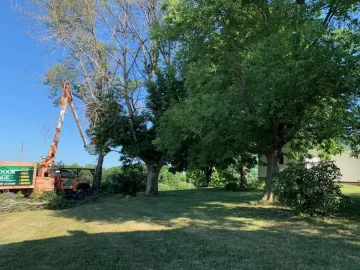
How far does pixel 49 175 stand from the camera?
70.0 feet

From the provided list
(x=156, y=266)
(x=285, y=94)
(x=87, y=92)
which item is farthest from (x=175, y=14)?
(x=87, y=92)

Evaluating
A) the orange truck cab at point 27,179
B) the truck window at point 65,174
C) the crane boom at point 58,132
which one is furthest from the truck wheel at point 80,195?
the crane boom at point 58,132

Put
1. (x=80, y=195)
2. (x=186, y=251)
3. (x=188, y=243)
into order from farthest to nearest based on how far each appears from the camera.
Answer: (x=80, y=195), (x=188, y=243), (x=186, y=251)

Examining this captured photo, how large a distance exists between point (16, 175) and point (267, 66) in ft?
51.9

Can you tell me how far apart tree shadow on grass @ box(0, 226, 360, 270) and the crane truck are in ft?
39.7

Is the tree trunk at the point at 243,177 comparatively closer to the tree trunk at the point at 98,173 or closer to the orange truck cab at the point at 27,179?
the tree trunk at the point at 98,173

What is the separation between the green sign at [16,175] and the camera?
18.6m

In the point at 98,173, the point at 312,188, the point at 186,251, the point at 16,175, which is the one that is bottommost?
the point at 186,251

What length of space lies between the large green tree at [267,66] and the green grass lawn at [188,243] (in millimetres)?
3382

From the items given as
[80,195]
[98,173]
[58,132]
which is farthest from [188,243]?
[98,173]

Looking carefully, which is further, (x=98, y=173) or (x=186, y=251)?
(x=98, y=173)

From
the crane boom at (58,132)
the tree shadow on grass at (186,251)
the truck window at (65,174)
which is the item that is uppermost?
the crane boom at (58,132)

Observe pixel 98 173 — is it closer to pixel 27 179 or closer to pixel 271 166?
pixel 27 179

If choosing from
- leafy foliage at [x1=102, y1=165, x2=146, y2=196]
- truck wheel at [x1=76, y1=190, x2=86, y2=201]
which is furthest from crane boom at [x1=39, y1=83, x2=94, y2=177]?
leafy foliage at [x1=102, y1=165, x2=146, y2=196]
